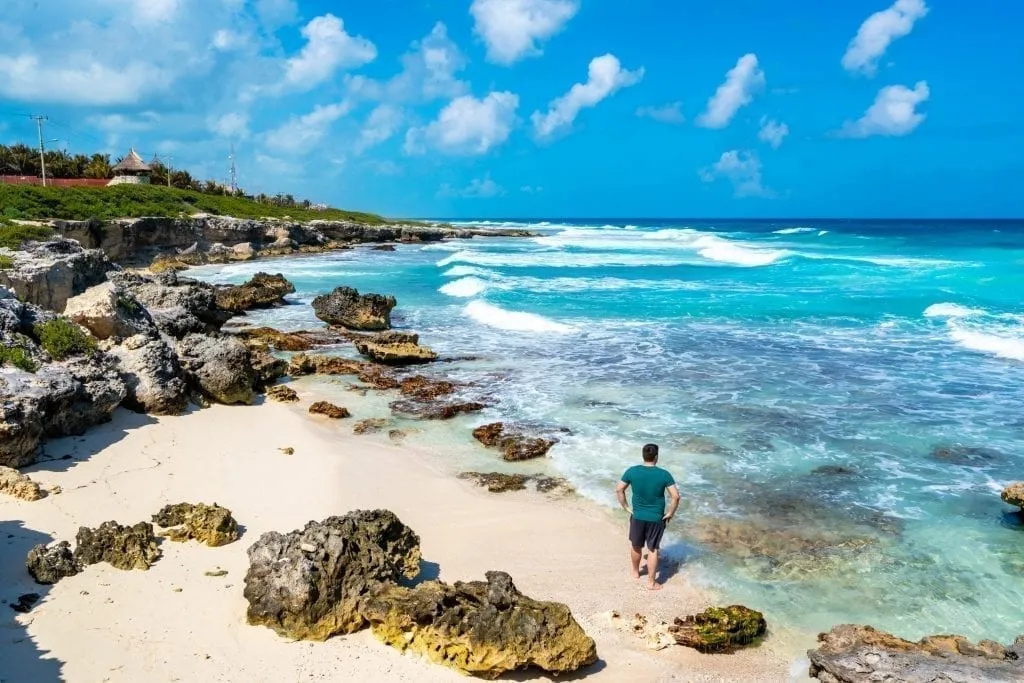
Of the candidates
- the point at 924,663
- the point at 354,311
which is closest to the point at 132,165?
the point at 354,311

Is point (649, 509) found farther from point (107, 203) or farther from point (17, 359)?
point (107, 203)

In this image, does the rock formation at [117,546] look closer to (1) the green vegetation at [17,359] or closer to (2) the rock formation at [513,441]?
(1) the green vegetation at [17,359]

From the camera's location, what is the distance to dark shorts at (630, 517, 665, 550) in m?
7.25

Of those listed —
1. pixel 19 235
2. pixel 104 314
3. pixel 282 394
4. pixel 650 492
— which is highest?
pixel 19 235

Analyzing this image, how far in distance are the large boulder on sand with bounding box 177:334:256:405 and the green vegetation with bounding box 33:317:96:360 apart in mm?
1806

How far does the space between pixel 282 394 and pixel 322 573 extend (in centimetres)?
800

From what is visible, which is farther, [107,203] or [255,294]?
[107,203]

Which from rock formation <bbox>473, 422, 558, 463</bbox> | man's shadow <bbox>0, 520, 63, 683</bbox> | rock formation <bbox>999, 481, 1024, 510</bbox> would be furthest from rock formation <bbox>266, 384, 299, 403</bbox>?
rock formation <bbox>999, 481, 1024, 510</bbox>

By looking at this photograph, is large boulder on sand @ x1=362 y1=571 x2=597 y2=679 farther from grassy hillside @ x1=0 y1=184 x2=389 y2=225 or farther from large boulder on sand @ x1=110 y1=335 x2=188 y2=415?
grassy hillside @ x1=0 y1=184 x2=389 y2=225

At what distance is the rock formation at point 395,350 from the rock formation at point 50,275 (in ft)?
19.3

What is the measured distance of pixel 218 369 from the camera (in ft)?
41.7

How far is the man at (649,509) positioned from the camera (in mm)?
7246

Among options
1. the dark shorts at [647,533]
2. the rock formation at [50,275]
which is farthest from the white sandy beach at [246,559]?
the rock formation at [50,275]

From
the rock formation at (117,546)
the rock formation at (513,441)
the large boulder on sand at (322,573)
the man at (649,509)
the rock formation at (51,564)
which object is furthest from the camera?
the rock formation at (513,441)
